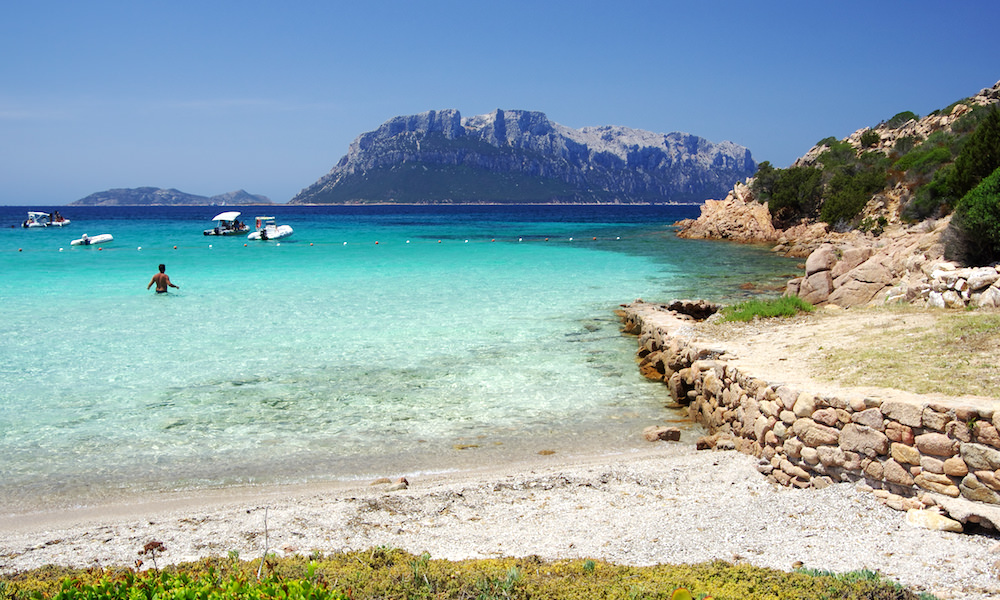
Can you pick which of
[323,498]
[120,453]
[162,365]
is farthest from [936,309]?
[162,365]

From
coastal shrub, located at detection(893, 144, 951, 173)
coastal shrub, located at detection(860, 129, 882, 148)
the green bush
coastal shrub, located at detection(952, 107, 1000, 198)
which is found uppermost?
coastal shrub, located at detection(860, 129, 882, 148)

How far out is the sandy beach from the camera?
17.6 feet

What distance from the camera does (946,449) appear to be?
6.13 m

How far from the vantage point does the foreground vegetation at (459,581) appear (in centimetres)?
394

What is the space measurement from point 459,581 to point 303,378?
29.4 ft

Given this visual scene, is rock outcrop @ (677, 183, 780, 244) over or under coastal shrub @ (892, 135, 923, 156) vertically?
under

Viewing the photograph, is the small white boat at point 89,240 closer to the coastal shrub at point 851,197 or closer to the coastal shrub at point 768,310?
the coastal shrub at point 768,310

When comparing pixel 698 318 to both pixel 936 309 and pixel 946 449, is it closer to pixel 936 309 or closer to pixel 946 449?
pixel 936 309

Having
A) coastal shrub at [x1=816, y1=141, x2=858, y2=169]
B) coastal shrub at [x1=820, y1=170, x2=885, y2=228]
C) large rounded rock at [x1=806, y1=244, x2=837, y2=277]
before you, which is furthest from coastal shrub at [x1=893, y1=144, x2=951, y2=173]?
large rounded rock at [x1=806, y1=244, x2=837, y2=277]

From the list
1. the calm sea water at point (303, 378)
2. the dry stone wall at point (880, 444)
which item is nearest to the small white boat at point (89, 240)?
the calm sea water at point (303, 378)

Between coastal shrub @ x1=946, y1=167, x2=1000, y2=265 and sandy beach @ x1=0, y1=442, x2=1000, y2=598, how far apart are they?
9066 mm

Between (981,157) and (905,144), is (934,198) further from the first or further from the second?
(905,144)

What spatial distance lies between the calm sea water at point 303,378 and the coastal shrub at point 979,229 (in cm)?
747

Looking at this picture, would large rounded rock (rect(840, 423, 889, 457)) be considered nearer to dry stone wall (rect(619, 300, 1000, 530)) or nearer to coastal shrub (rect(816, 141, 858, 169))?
dry stone wall (rect(619, 300, 1000, 530))
